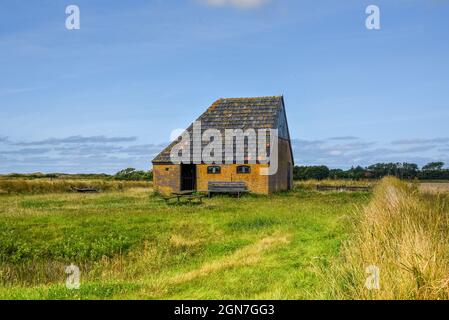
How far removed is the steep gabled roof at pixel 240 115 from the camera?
107ft

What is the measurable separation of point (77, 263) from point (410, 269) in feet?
34.3

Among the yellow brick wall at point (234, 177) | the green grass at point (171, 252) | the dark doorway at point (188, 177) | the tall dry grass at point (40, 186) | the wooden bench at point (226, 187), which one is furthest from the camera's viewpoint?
the tall dry grass at point (40, 186)

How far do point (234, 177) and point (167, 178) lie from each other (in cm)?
472

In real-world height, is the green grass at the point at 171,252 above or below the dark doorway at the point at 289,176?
below

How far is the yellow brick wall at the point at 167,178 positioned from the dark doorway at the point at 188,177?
1.32 m

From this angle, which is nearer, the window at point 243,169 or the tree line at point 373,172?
the window at point 243,169

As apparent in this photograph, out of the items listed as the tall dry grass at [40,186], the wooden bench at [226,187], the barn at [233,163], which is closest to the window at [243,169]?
the barn at [233,163]

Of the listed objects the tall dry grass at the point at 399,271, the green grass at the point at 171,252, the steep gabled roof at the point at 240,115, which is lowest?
the green grass at the point at 171,252

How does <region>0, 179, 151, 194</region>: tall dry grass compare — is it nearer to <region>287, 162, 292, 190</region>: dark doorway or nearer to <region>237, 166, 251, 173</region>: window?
<region>237, 166, 251, 173</region>: window

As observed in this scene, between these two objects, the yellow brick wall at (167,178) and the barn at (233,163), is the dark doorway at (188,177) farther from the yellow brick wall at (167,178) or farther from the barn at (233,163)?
the yellow brick wall at (167,178)

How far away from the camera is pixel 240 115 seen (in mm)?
33625
